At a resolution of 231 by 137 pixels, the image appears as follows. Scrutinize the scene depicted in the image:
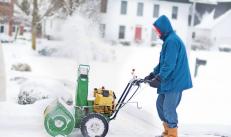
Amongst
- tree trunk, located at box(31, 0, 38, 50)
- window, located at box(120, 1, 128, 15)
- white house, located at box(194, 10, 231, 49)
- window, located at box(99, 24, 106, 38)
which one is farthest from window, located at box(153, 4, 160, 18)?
tree trunk, located at box(31, 0, 38, 50)

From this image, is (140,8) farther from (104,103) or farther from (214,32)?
(104,103)

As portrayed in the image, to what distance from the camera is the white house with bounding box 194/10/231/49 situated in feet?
24.1

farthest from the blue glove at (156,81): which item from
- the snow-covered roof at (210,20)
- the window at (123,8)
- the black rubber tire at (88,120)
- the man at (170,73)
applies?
the snow-covered roof at (210,20)

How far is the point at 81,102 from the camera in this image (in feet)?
12.8

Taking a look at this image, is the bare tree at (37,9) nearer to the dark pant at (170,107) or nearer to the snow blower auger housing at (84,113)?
the snow blower auger housing at (84,113)

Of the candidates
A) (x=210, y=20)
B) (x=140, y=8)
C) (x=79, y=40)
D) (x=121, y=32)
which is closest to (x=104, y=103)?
(x=79, y=40)

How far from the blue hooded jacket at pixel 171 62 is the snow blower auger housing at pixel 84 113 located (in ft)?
0.69

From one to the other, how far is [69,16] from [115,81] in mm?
1119

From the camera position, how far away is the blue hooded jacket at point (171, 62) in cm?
378

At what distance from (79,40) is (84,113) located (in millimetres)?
2352

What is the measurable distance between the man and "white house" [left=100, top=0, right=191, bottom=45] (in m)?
2.40

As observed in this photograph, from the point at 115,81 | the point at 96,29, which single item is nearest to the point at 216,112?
the point at 115,81

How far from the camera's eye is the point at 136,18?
24.3 feet

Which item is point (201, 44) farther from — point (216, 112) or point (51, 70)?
point (51, 70)
